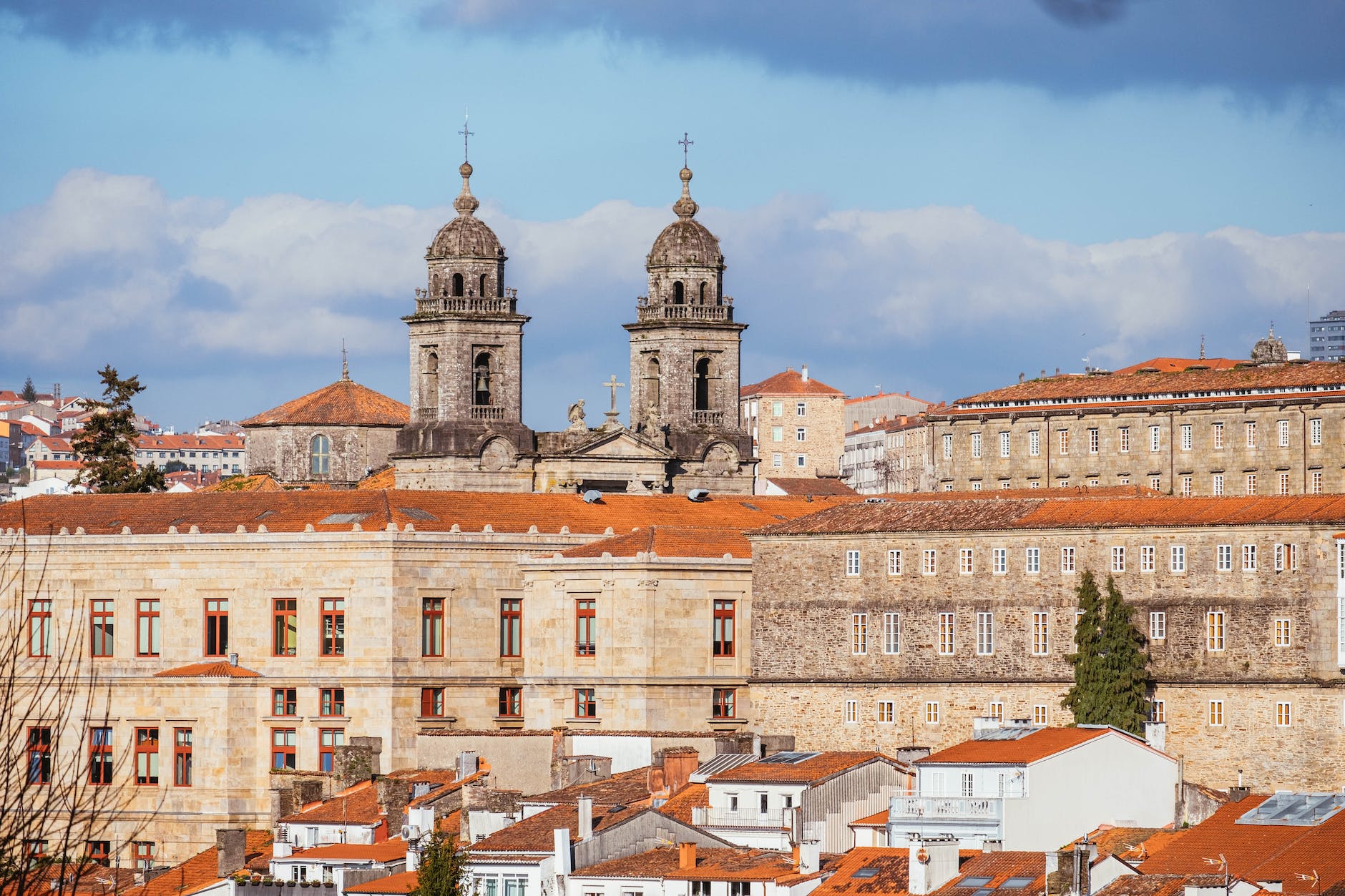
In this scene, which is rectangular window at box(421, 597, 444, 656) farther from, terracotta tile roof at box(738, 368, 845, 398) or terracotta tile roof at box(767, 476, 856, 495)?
terracotta tile roof at box(738, 368, 845, 398)

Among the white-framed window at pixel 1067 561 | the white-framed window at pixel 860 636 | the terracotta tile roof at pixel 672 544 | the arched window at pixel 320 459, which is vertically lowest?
the white-framed window at pixel 860 636

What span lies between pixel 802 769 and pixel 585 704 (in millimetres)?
14489

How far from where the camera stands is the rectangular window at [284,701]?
83.4 m

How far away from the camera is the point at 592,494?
92.8m

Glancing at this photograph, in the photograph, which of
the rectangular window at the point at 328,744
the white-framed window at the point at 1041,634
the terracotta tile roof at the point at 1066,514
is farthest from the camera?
the rectangular window at the point at 328,744

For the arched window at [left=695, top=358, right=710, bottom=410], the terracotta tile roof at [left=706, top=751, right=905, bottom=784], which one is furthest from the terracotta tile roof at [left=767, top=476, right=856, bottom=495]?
the terracotta tile roof at [left=706, top=751, right=905, bottom=784]

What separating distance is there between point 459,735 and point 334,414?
4928 cm

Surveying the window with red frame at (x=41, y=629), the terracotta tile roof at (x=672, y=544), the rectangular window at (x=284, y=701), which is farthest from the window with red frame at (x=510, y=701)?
the window with red frame at (x=41, y=629)

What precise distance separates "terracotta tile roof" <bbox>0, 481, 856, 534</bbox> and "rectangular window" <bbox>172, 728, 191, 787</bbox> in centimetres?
635

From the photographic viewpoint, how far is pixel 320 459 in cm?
12725

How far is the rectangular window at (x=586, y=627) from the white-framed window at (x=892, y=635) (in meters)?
8.66

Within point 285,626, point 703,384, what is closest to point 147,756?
point 285,626

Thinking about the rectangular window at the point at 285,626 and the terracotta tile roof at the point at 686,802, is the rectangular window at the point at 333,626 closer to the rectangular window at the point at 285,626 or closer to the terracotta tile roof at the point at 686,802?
the rectangular window at the point at 285,626

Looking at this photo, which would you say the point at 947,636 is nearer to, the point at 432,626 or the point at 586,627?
the point at 586,627
